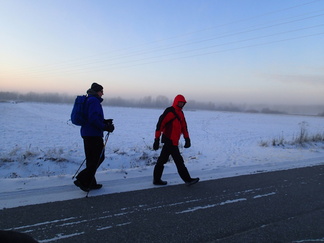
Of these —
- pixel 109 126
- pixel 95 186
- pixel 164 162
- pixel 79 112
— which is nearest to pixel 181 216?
pixel 164 162

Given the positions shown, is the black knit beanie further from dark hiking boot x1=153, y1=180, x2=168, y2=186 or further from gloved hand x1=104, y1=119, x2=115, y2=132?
dark hiking boot x1=153, y1=180, x2=168, y2=186

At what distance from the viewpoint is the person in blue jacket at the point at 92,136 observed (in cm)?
477

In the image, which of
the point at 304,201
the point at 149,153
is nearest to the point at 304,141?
the point at 149,153

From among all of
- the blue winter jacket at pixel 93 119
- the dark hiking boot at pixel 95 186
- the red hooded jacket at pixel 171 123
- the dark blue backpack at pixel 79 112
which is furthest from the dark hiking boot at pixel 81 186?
the red hooded jacket at pixel 171 123

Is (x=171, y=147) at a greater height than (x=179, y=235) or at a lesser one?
greater

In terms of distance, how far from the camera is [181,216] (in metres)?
4.06

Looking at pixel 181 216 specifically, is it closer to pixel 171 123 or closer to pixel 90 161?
pixel 90 161

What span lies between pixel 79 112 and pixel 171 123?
2064 millimetres

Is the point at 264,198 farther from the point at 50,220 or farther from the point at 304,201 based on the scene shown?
the point at 50,220

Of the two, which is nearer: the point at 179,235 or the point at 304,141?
the point at 179,235

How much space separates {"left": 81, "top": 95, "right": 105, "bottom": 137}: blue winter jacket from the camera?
4.69 metres

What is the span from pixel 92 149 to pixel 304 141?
1375 centimetres

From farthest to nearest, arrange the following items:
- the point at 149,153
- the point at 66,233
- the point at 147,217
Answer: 1. the point at 149,153
2. the point at 147,217
3. the point at 66,233

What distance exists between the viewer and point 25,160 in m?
8.48
